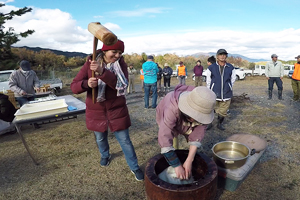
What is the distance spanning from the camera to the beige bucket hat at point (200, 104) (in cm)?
139

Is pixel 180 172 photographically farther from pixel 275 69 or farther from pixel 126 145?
pixel 275 69

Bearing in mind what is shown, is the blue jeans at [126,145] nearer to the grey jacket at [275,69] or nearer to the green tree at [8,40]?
the grey jacket at [275,69]

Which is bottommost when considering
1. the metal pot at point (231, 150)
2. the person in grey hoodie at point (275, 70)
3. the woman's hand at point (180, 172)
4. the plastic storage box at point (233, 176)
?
the plastic storage box at point (233, 176)

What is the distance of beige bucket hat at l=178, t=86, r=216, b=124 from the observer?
139 centimetres

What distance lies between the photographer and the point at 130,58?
23781 millimetres

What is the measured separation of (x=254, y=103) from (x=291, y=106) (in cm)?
101

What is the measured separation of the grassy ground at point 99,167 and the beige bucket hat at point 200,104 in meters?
1.27

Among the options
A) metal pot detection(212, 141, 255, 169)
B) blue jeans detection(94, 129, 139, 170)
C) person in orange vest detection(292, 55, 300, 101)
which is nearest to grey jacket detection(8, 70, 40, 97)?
blue jeans detection(94, 129, 139, 170)

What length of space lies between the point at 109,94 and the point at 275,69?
Result: 6.56m

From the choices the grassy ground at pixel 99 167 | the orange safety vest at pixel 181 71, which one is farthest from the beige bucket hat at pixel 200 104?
the orange safety vest at pixel 181 71

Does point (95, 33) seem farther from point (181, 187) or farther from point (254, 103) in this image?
point (254, 103)

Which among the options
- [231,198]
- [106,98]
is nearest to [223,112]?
[231,198]

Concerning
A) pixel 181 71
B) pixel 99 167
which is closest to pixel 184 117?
pixel 99 167

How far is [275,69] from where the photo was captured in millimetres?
6688
